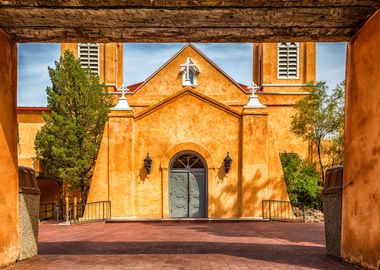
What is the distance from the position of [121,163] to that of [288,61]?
18306 mm

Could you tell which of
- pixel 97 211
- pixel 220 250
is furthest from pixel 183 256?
pixel 97 211

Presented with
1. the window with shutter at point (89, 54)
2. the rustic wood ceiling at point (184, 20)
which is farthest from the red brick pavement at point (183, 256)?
the window with shutter at point (89, 54)

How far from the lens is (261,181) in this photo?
20438 mm

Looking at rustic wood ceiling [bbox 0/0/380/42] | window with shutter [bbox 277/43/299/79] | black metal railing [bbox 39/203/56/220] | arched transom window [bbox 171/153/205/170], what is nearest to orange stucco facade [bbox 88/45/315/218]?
arched transom window [bbox 171/153/205/170]

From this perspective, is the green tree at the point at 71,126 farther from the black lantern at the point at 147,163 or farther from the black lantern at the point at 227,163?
the black lantern at the point at 227,163

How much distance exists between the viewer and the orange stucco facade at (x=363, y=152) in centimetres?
647

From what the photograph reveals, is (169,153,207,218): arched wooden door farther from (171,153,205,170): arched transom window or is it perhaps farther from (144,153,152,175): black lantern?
(144,153,152,175): black lantern

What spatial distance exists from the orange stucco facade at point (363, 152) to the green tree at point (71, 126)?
18.6m

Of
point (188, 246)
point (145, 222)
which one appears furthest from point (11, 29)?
point (145, 222)

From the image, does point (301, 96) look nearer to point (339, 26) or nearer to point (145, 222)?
point (145, 222)

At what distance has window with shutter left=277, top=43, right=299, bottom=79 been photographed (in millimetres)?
34500

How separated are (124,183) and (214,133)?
4.28 meters

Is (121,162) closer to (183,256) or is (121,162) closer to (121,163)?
(121,163)

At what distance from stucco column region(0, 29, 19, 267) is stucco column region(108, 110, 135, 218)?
12.8 metres
